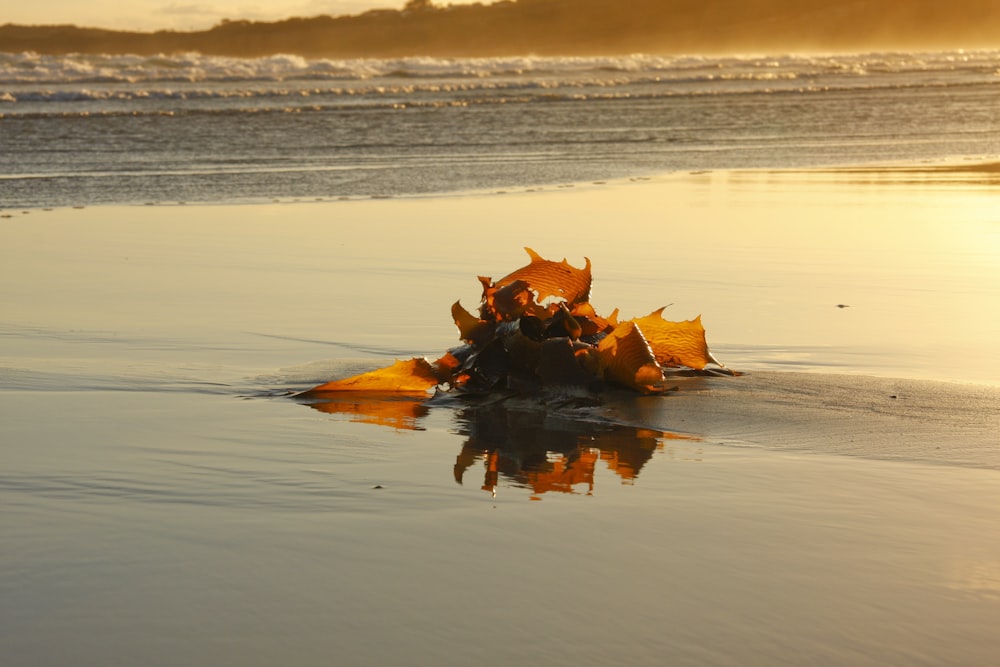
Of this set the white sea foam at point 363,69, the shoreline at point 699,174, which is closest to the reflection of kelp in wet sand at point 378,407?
the shoreline at point 699,174

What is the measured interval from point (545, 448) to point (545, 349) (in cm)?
61

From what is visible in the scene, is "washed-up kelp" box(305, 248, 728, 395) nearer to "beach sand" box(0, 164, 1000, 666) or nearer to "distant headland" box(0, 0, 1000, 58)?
"beach sand" box(0, 164, 1000, 666)

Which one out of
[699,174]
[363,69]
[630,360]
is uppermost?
[363,69]

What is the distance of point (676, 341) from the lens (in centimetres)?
507

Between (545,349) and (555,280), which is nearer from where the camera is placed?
(545,349)

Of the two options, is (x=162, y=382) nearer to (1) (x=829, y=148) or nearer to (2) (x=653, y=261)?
(2) (x=653, y=261)

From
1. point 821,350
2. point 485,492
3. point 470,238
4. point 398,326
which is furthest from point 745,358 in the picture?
point 470,238

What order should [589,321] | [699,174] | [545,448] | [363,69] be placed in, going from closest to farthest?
[545,448] → [589,321] → [699,174] → [363,69]

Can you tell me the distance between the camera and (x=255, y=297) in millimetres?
6867

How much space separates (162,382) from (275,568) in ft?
7.12

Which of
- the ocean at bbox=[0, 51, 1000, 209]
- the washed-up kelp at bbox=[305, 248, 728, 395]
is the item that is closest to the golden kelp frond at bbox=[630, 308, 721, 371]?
the washed-up kelp at bbox=[305, 248, 728, 395]

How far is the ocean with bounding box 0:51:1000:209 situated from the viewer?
42.9 ft

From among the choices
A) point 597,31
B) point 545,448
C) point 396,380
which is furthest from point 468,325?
point 597,31

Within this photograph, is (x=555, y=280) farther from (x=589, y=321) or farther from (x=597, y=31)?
(x=597, y=31)
